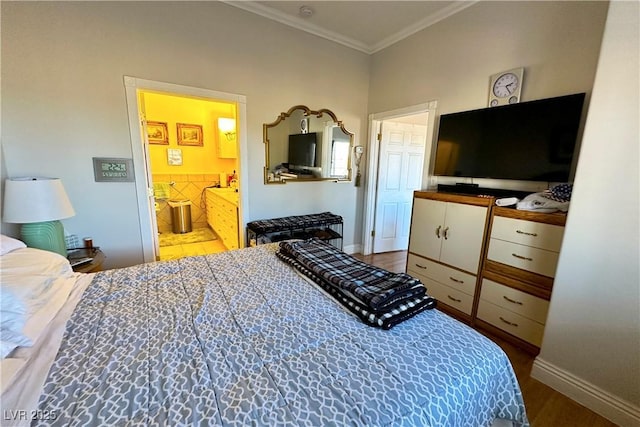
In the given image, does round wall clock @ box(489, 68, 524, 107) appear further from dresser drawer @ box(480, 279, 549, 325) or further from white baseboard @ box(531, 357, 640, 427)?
white baseboard @ box(531, 357, 640, 427)

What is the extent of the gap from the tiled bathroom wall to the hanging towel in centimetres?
7

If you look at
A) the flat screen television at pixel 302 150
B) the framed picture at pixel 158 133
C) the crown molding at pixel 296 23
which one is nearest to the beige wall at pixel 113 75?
the crown molding at pixel 296 23

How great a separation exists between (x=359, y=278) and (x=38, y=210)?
6.99ft

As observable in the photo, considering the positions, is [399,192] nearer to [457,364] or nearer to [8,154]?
[457,364]

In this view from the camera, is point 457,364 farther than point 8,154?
No

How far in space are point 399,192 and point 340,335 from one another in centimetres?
333

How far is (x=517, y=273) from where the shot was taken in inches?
77.6

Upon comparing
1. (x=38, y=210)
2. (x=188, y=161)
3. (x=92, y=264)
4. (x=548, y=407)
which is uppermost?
(x=188, y=161)

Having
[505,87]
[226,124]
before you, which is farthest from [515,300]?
[226,124]

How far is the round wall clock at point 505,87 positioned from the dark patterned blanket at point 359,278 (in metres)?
1.97

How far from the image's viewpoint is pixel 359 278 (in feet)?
4.60

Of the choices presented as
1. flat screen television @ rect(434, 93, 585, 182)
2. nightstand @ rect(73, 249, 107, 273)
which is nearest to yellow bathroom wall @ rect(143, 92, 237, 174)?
nightstand @ rect(73, 249, 107, 273)

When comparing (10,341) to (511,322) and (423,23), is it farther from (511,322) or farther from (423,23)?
(423,23)

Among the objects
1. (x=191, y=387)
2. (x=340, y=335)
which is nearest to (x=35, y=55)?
(x=191, y=387)
